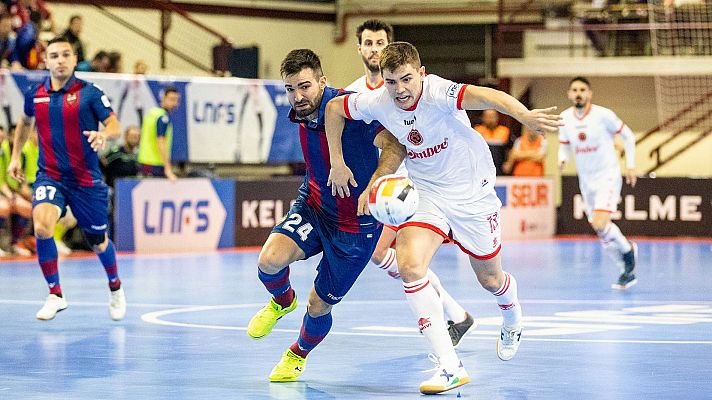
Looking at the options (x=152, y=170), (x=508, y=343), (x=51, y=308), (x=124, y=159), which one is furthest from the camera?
(x=152, y=170)

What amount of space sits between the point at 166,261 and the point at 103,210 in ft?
21.6

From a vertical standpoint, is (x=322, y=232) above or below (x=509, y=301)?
above

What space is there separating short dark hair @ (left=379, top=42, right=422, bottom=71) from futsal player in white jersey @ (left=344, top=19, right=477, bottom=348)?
2160 mm

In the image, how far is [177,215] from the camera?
19.6m

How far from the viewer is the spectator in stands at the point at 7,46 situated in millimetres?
19750

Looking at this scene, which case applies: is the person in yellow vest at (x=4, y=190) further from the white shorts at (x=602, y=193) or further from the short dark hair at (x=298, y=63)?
the short dark hair at (x=298, y=63)

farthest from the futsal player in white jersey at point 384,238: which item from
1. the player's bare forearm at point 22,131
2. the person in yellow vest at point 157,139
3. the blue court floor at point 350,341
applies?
the person in yellow vest at point 157,139

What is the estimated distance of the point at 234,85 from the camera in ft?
71.6

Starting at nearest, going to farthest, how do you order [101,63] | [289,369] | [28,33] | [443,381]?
[443,381] < [289,369] < [28,33] < [101,63]

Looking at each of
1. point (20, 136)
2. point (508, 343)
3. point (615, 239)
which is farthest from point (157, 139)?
point (508, 343)

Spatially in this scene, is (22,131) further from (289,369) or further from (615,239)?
(615,239)

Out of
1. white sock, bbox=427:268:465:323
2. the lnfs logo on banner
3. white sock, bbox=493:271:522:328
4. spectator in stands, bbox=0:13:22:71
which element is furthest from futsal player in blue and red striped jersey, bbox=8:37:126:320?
spectator in stands, bbox=0:13:22:71

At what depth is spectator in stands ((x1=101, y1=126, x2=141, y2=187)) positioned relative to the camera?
19.6m

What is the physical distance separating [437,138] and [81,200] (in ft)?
14.0
